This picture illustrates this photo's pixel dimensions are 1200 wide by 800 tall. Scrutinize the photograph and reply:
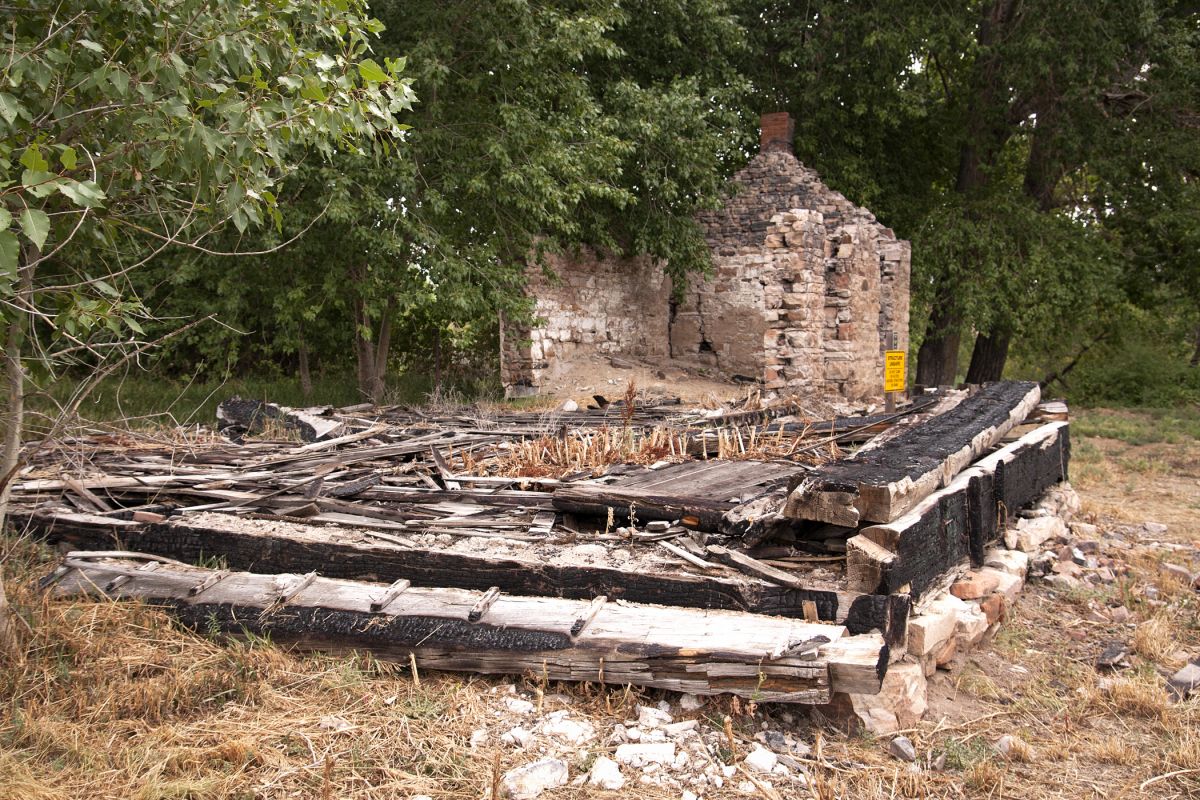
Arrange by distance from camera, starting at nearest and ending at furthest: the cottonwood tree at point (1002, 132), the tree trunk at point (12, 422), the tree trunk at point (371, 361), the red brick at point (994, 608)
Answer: the tree trunk at point (12, 422) → the red brick at point (994, 608) → the tree trunk at point (371, 361) → the cottonwood tree at point (1002, 132)

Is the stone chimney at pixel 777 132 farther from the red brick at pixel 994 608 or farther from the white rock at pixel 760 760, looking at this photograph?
the white rock at pixel 760 760

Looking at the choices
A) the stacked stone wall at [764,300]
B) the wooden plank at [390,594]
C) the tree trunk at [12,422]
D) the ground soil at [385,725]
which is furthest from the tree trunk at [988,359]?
the tree trunk at [12,422]

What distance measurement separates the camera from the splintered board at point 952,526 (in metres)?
3.95

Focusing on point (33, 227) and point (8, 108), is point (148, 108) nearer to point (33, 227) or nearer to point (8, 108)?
point (8, 108)

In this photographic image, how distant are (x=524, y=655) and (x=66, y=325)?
2426 millimetres

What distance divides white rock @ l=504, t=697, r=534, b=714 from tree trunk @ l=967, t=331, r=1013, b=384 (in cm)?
1472

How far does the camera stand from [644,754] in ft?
10.6

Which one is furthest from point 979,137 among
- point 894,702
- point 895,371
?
point 894,702

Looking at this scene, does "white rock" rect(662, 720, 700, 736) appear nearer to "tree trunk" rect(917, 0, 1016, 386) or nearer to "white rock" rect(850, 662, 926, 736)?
"white rock" rect(850, 662, 926, 736)

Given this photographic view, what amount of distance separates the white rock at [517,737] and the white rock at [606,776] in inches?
11.8

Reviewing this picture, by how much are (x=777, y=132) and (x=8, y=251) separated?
13.3 m

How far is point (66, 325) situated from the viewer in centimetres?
360

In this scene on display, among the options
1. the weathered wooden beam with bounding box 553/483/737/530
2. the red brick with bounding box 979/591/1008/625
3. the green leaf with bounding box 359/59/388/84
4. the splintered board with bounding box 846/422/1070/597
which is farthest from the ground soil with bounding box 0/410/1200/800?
the green leaf with bounding box 359/59/388/84

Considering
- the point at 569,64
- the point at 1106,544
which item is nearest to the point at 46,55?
the point at 1106,544
